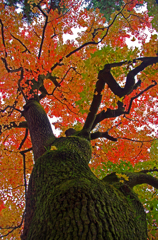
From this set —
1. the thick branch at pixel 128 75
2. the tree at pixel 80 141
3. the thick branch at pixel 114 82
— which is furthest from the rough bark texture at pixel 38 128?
the thick branch at pixel 128 75

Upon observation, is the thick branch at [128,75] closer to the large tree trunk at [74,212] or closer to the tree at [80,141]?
the tree at [80,141]

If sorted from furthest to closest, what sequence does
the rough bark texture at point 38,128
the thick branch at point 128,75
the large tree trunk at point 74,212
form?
the rough bark texture at point 38,128 < the thick branch at point 128,75 < the large tree trunk at point 74,212

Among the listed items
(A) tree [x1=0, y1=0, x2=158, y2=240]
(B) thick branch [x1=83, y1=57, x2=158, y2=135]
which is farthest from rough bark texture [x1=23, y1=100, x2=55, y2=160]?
(B) thick branch [x1=83, y1=57, x2=158, y2=135]

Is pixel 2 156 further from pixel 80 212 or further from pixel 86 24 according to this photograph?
pixel 86 24

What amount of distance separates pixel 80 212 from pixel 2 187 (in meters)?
6.19

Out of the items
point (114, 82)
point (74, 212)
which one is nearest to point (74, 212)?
point (74, 212)

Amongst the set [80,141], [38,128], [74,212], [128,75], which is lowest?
[74,212]

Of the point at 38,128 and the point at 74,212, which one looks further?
the point at 38,128

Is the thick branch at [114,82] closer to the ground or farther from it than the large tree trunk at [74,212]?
farther from it

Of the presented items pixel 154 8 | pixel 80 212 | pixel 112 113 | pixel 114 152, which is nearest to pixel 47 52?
pixel 112 113

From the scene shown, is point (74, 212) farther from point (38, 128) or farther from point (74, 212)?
point (38, 128)

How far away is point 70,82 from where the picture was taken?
20.6 ft

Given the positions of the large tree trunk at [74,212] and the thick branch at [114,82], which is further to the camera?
the thick branch at [114,82]

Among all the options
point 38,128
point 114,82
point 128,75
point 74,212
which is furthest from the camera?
point 38,128
